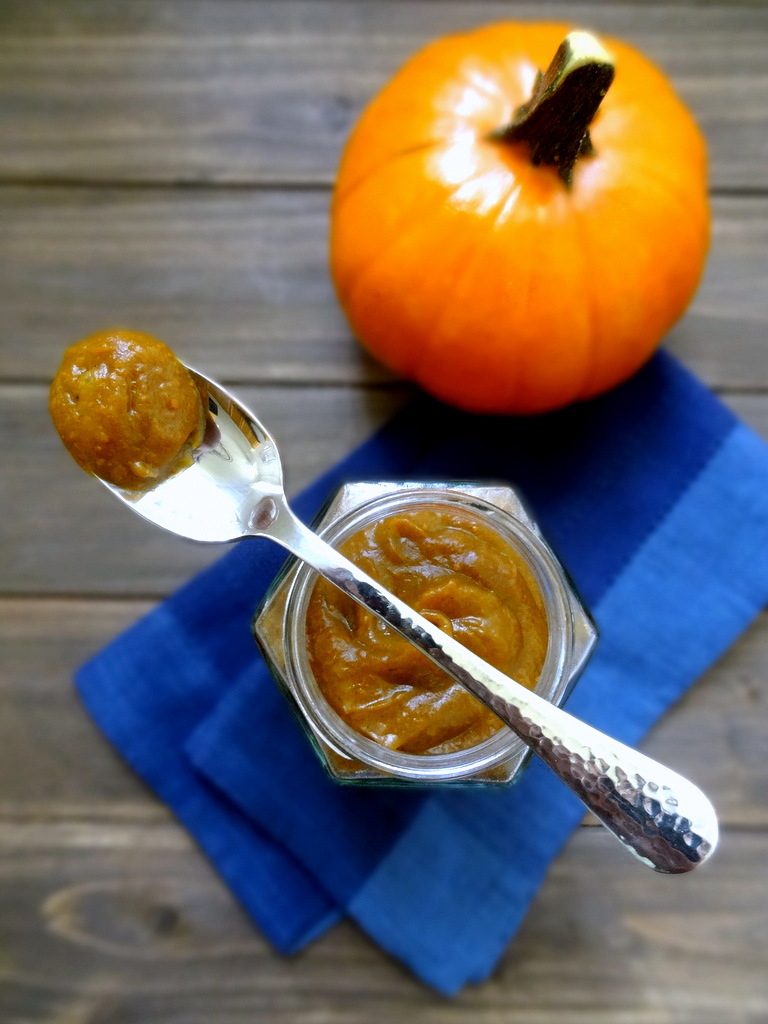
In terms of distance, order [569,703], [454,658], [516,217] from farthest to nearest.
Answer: [569,703], [516,217], [454,658]

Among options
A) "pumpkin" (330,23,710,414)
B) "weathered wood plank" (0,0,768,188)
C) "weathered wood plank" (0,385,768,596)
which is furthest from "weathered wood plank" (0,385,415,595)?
"weathered wood plank" (0,0,768,188)

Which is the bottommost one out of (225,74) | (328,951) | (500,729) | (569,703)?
(328,951)

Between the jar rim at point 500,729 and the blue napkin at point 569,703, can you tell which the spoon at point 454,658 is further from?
the blue napkin at point 569,703

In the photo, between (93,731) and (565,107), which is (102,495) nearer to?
(93,731)

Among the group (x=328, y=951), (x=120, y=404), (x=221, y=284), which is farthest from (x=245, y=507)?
(x=328, y=951)

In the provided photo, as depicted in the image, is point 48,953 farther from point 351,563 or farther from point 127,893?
point 351,563

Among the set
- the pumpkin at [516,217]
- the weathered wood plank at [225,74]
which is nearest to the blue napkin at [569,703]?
the pumpkin at [516,217]

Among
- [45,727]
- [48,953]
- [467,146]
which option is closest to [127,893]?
[48,953]

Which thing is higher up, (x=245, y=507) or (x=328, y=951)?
(x=245, y=507)
